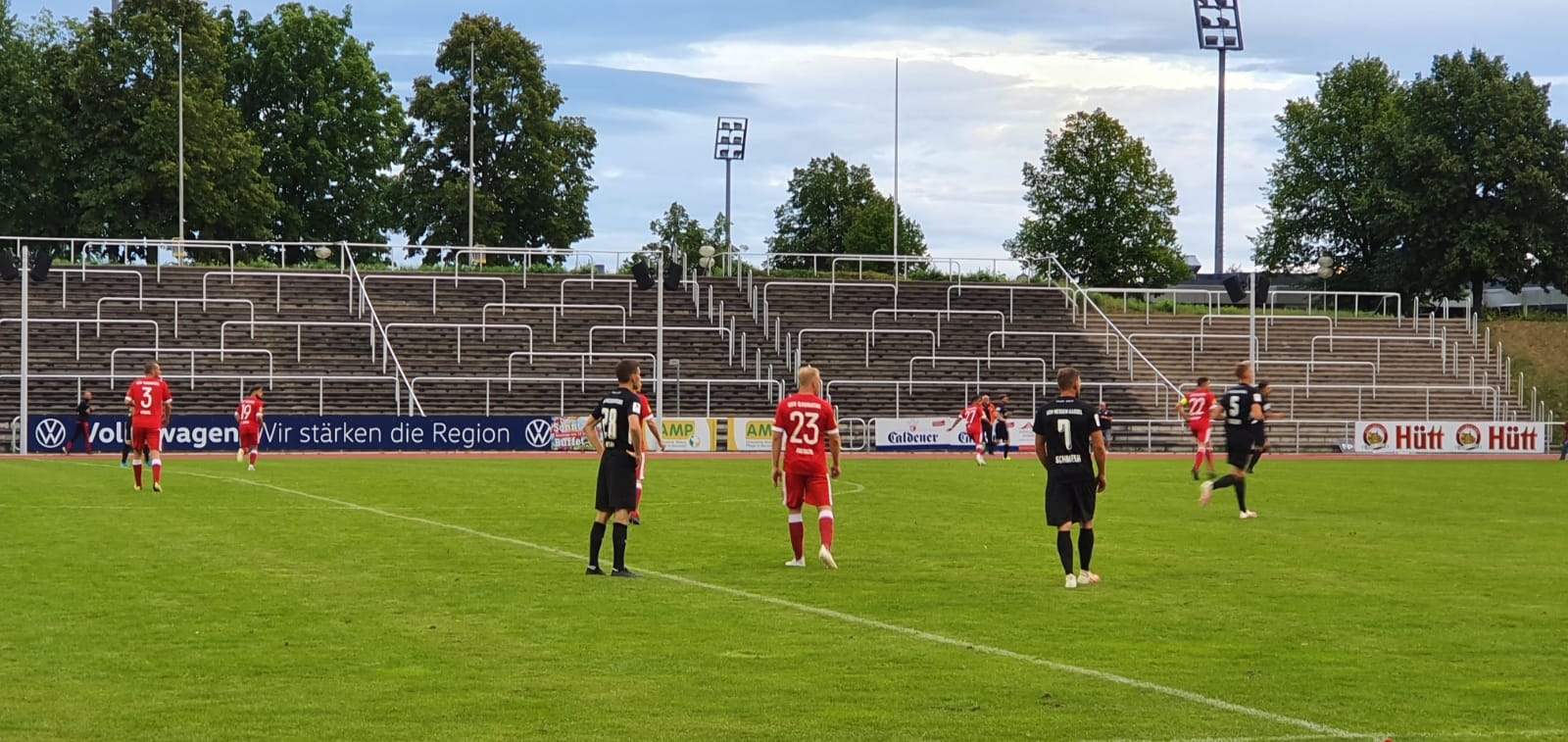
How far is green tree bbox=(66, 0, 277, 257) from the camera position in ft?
236

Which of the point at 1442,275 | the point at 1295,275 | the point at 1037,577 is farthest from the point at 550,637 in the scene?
the point at 1295,275

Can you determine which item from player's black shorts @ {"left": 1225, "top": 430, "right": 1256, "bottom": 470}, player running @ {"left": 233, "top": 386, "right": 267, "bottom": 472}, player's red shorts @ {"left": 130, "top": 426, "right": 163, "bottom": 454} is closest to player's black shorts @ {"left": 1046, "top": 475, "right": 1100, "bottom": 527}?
player's black shorts @ {"left": 1225, "top": 430, "right": 1256, "bottom": 470}

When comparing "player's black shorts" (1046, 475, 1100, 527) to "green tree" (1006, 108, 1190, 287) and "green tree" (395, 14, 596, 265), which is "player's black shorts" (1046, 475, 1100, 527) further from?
"green tree" (1006, 108, 1190, 287)

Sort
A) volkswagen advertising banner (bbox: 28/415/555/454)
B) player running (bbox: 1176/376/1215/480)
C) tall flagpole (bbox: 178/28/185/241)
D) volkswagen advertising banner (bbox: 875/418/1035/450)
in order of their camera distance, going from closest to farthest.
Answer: player running (bbox: 1176/376/1215/480) < volkswagen advertising banner (bbox: 28/415/555/454) < volkswagen advertising banner (bbox: 875/418/1035/450) < tall flagpole (bbox: 178/28/185/241)

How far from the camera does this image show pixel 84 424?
47.2 metres

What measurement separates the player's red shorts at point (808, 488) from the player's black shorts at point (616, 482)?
5.27ft

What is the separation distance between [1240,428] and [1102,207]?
210 ft

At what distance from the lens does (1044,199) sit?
90.0m

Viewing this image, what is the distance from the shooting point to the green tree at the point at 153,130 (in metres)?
72.0

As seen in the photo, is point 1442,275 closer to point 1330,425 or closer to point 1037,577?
point 1330,425

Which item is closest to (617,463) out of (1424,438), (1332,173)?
(1424,438)

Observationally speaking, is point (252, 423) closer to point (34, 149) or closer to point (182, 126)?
point (182, 126)

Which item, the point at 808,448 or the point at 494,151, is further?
the point at 494,151

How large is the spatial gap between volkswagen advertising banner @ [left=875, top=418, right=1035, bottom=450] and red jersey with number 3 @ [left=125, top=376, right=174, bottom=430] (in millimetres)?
26442
